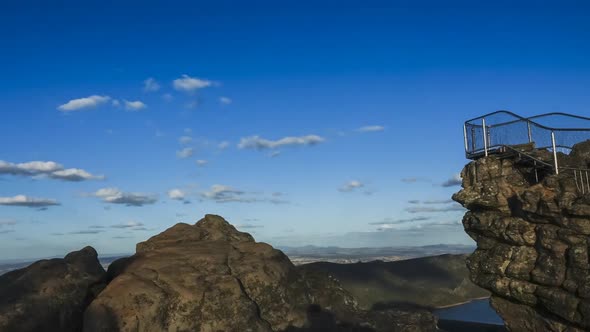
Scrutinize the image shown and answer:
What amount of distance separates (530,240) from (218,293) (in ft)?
71.5

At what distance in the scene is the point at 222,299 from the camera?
3278 cm

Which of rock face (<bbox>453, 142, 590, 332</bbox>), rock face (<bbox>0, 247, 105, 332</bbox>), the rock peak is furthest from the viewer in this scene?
the rock peak

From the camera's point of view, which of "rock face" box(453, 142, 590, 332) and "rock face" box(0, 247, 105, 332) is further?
"rock face" box(453, 142, 590, 332)

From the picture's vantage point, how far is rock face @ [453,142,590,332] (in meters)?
30.5

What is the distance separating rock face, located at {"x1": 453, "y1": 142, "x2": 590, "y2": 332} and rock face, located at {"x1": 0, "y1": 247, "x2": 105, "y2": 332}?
1094 inches

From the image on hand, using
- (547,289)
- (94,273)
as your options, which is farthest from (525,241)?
(94,273)

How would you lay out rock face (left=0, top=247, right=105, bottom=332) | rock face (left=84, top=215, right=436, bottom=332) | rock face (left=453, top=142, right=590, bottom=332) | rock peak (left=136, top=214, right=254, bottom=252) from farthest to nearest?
1. rock peak (left=136, top=214, right=254, bottom=252)
2. rock face (left=453, top=142, right=590, bottom=332)
3. rock face (left=84, top=215, right=436, bottom=332)
4. rock face (left=0, top=247, right=105, bottom=332)

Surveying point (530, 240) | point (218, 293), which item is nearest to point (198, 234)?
point (218, 293)

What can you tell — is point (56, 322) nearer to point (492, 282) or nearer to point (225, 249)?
point (225, 249)

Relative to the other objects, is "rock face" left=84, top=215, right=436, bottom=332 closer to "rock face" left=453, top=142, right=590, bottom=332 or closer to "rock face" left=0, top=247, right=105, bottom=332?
"rock face" left=0, top=247, right=105, bottom=332

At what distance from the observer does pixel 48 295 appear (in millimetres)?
29516

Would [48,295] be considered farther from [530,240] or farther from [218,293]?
[530,240]

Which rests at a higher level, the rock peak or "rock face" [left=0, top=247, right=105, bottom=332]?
the rock peak

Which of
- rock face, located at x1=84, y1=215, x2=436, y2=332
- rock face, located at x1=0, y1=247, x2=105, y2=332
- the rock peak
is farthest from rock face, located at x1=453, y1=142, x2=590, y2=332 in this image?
rock face, located at x1=0, y1=247, x2=105, y2=332
